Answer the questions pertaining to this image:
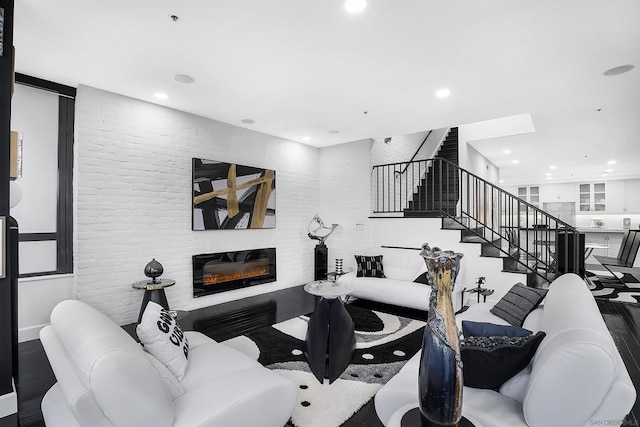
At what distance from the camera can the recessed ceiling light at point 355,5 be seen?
214cm

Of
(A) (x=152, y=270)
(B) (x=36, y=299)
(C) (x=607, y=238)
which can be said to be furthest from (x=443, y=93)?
(C) (x=607, y=238)

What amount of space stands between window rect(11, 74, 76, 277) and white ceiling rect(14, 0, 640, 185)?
0.28 metres

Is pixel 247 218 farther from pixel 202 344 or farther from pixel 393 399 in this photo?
pixel 393 399

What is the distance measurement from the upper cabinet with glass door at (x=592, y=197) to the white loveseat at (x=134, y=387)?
471 inches

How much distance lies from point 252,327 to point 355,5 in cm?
332

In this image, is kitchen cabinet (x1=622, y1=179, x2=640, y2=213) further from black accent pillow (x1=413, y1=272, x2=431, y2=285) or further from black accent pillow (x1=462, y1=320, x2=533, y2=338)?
Result: black accent pillow (x1=462, y1=320, x2=533, y2=338)

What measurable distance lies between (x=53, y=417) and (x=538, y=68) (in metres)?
4.40

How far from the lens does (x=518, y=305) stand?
8.68 ft

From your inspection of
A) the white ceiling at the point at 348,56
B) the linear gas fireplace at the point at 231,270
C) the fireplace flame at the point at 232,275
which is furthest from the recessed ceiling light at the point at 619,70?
the fireplace flame at the point at 232,275

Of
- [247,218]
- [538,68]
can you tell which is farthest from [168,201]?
[538,68]

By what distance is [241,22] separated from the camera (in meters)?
2.36

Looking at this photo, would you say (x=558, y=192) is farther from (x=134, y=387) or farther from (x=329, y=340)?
(x=134, y=387)

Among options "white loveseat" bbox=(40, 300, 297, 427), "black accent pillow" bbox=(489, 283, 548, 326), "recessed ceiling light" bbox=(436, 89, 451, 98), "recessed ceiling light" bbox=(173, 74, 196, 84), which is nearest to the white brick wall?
"recessed ceiling light" bbox=(173, 74, 196, 84)

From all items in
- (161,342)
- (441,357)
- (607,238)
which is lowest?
(161,342)
